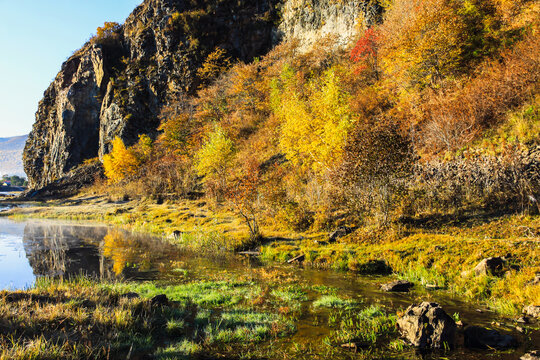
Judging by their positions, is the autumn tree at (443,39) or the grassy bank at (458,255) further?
the autumn tree at (443,39)

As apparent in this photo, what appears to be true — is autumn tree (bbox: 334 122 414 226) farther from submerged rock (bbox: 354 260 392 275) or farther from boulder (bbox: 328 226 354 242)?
submerged rock (bbox: 354 260 392 275)

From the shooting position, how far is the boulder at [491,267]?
36.5 ft

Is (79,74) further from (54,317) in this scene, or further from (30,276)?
(54,317)

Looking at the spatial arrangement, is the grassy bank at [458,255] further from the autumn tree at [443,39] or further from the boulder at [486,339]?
the autumn tree at [443,39]

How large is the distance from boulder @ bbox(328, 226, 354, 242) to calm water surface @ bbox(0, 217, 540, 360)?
179 inches

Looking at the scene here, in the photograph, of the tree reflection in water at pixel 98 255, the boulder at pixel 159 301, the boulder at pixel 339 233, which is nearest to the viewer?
the boulder at pixel 159 301

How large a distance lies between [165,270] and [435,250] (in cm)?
1500

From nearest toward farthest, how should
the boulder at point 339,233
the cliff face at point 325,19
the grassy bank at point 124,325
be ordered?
the grassy bank at point 124,325 → the boulder at point 339,233 → the cliff face at point 325,19

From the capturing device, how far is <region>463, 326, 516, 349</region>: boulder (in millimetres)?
6965

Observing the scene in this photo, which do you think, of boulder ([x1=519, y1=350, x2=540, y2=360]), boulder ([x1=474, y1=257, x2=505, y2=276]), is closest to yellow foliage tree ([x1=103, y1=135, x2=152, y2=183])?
boulder ([x1=474, y1=257, x2=505, y2=276])

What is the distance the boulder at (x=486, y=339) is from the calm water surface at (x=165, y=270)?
25cm

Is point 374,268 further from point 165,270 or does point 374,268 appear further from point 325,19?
point 325,19

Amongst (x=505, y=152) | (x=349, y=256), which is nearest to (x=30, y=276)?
(x=349, y=256)

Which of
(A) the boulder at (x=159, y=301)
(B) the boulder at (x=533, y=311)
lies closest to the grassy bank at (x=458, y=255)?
(B) the boulder at (x=533, y=311)
